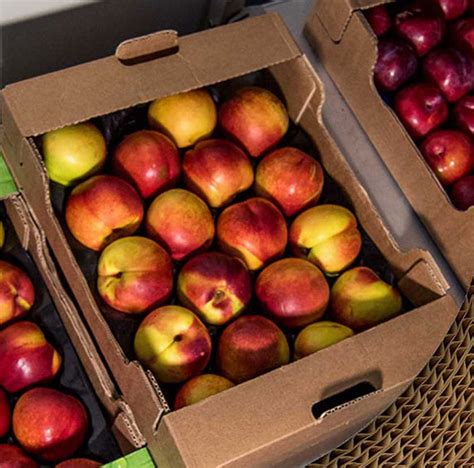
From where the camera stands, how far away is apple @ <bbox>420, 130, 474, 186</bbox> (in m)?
1.28

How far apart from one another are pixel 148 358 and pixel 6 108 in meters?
0.32

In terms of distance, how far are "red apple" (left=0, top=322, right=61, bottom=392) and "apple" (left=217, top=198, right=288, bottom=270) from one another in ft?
0.82

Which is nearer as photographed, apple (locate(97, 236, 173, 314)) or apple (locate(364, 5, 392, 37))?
apple (locate(97, 236, 173, 314))

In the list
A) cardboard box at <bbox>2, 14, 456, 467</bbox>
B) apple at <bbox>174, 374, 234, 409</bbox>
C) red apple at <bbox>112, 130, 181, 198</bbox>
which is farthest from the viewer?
red apple at <bbox>112, 130, 181, 198</bbox>

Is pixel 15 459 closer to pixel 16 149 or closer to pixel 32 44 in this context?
pixel 16 149

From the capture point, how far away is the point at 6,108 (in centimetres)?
102

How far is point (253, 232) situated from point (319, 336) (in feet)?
0.49

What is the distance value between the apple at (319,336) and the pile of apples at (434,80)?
310 millimetres

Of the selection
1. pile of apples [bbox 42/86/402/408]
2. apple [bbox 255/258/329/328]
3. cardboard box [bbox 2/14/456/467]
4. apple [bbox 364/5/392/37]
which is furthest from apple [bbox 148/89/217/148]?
apple [bbox 364/5/392/37]

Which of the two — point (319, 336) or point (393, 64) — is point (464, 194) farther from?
point (319, 336)

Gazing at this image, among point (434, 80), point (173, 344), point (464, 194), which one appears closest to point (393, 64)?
point (434, 80)

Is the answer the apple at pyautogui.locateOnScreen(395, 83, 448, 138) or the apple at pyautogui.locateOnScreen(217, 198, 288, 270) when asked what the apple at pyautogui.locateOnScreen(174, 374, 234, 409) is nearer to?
the apple at pyautogui.locateOnScreen(217, 198, 288, 270)

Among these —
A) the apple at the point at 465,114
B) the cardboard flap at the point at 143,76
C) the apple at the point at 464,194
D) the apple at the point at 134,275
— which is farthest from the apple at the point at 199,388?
the apple at the point at 465,114

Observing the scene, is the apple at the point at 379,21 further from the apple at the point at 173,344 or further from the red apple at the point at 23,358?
the red apple at the point at 23,358
